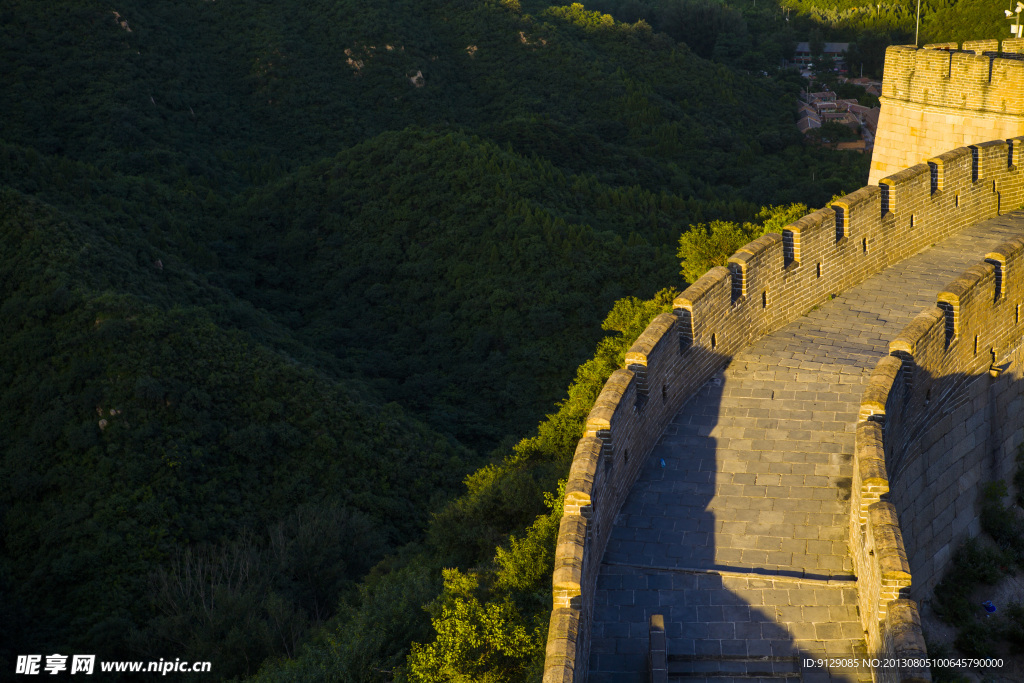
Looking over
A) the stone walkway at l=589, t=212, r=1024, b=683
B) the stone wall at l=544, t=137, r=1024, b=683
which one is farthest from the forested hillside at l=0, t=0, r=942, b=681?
the stone wall at l=544, t=137, r=1024, b=683

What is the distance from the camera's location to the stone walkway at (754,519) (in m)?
8.19

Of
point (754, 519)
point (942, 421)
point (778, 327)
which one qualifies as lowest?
point (754, 519)

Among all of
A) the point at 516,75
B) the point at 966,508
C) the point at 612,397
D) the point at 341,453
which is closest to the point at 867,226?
the point at 966,508

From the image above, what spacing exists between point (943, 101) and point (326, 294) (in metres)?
28.0

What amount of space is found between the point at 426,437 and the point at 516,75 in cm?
3918

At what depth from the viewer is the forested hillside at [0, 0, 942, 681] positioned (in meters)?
18.5

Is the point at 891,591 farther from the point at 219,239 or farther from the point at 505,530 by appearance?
the point at 219,239

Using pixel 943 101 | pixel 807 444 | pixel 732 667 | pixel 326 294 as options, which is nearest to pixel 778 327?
pixel 807 444

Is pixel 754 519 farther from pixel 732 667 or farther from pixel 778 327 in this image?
pixel 778 327

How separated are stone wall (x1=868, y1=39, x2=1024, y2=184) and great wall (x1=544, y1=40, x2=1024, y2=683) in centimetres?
96

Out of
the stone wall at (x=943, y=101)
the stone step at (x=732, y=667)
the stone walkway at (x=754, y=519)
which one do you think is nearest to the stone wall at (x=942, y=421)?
the stone walkway at (x=754, y=519)

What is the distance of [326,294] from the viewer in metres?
41.0

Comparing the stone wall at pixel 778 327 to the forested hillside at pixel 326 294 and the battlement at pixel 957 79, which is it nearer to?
the battlement at pixel 957 79

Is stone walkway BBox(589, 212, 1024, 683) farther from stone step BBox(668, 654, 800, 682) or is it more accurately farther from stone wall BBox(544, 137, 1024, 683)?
stone wall BBox(544, 137, 1024, 683)
